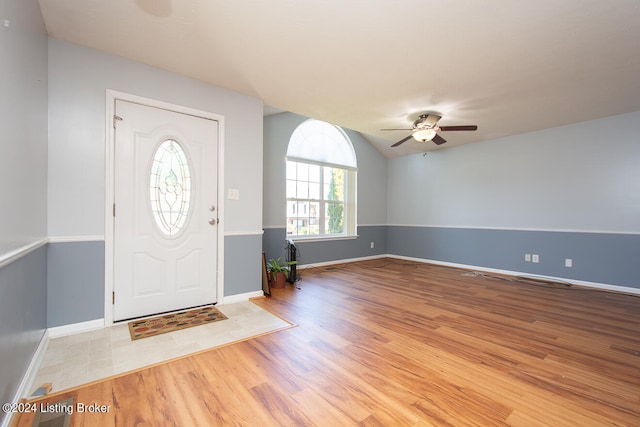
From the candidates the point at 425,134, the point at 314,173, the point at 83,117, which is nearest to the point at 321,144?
the point at 314,173

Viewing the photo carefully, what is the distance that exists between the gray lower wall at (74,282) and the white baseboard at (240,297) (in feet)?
3.64

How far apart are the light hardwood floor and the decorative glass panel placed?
4.53ft

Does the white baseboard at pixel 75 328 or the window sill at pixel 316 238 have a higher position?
the window sill at pixel 316 238

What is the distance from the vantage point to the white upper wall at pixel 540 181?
3.79 metres

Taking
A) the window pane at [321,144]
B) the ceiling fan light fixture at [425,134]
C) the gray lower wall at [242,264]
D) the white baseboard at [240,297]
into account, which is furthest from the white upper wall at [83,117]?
the ceiling fan light fixture at [425,134]

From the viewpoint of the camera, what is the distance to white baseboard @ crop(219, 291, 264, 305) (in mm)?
3065

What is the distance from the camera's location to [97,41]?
226cm

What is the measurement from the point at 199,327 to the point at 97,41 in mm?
2618

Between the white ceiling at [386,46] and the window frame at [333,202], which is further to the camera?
the window frame at [333,202]

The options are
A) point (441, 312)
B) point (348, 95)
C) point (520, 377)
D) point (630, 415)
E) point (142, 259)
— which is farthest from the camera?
point (348, 95)

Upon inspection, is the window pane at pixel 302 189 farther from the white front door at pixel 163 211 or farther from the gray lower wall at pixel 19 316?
the gray lower wall at pixel 19 316

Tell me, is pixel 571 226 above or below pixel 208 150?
below

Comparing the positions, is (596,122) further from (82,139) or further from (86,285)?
(86,285)

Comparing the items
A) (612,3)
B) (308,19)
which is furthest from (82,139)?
(612,3)
